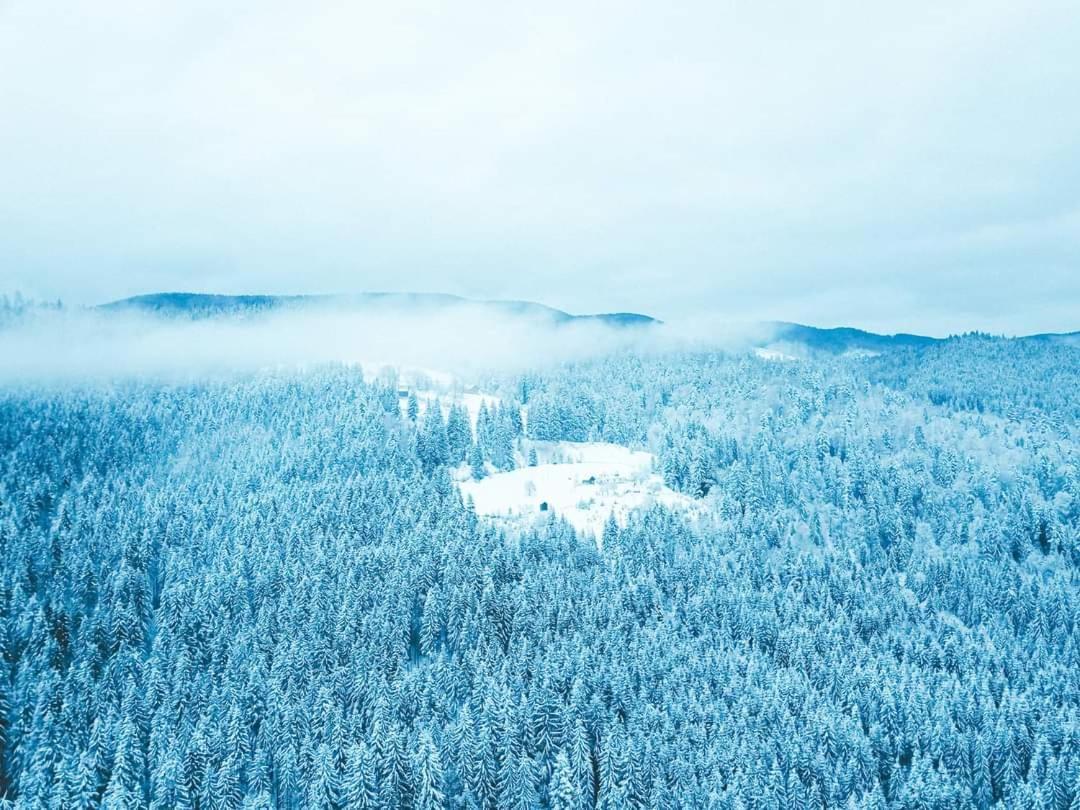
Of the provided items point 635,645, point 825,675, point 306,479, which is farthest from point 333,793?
point 306,479

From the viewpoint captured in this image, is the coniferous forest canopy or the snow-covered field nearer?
the coniferous forest canopy

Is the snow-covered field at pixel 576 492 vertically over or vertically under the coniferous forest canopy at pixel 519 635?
over

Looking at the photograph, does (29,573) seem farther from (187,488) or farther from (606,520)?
(606,520)

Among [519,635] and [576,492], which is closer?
[519,635]

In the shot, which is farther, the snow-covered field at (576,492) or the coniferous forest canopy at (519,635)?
the snow-covered field at (576,492)
